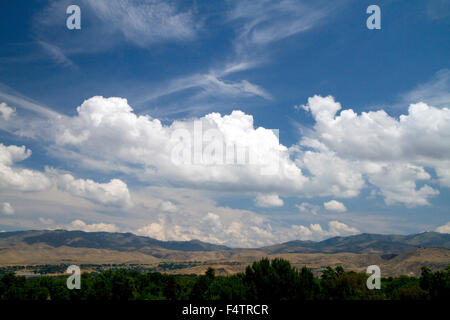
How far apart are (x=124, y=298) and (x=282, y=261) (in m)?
53.4

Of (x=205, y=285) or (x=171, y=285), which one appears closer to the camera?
(x=205, y=285)

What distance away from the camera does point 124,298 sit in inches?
4599

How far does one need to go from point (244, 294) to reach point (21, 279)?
9807 centimetres
